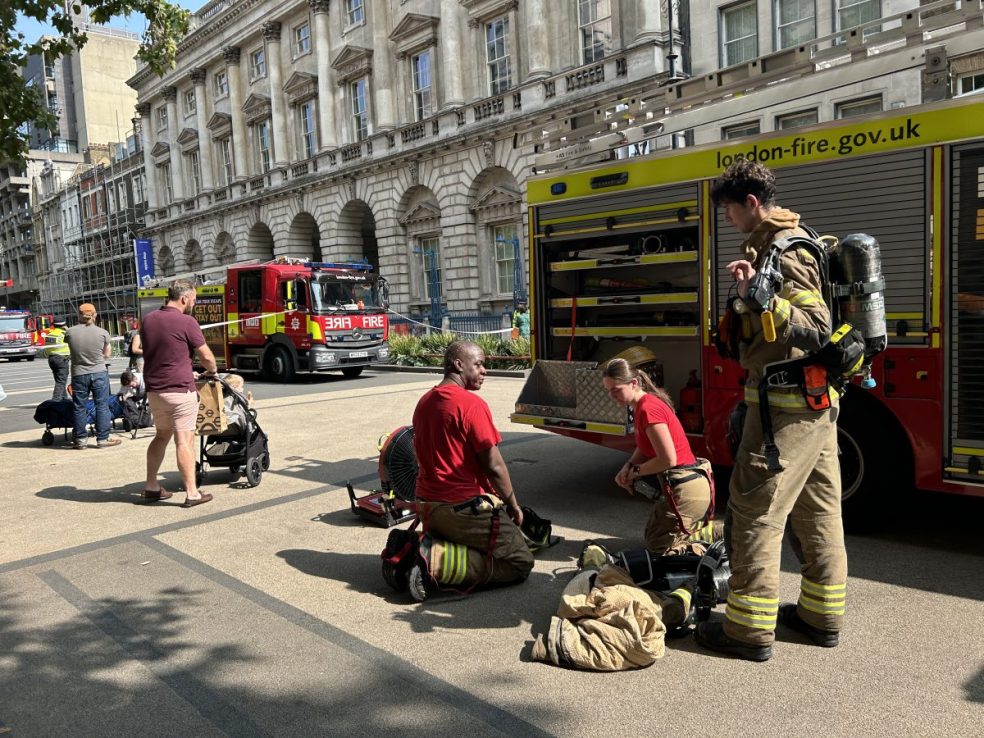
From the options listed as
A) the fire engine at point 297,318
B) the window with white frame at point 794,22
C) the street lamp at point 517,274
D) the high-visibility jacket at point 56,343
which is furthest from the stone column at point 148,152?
the window with white frame at point 794,22

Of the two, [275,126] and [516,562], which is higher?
[275,126]

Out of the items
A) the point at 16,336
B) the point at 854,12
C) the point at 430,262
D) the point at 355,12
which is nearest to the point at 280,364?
the point at 430,262

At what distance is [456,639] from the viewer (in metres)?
3.86

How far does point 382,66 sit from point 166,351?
2618 centimetres

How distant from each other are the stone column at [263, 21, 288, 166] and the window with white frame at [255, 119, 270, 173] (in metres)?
2.13

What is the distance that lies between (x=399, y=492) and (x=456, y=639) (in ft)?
6.98

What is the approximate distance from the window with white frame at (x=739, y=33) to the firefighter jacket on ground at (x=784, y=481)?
18.4m

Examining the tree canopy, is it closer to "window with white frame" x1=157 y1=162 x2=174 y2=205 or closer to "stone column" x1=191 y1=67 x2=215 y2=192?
"stone column" x1=191 y1=67 x2=215 y2=192

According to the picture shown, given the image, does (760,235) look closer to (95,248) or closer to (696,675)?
(696,675)

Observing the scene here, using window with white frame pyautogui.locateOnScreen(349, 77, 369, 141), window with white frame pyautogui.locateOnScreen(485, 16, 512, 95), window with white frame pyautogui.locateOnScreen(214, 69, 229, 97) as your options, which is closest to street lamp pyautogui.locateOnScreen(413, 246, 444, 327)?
window with white frame pyautogui.locateOnScreen(349, 77, 369, 141)

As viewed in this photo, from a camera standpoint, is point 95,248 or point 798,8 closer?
point 798,8

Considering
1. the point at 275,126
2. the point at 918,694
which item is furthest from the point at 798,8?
the point at 275,126

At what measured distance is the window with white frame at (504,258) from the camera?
26.5 meters

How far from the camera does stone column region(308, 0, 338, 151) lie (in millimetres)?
32312
